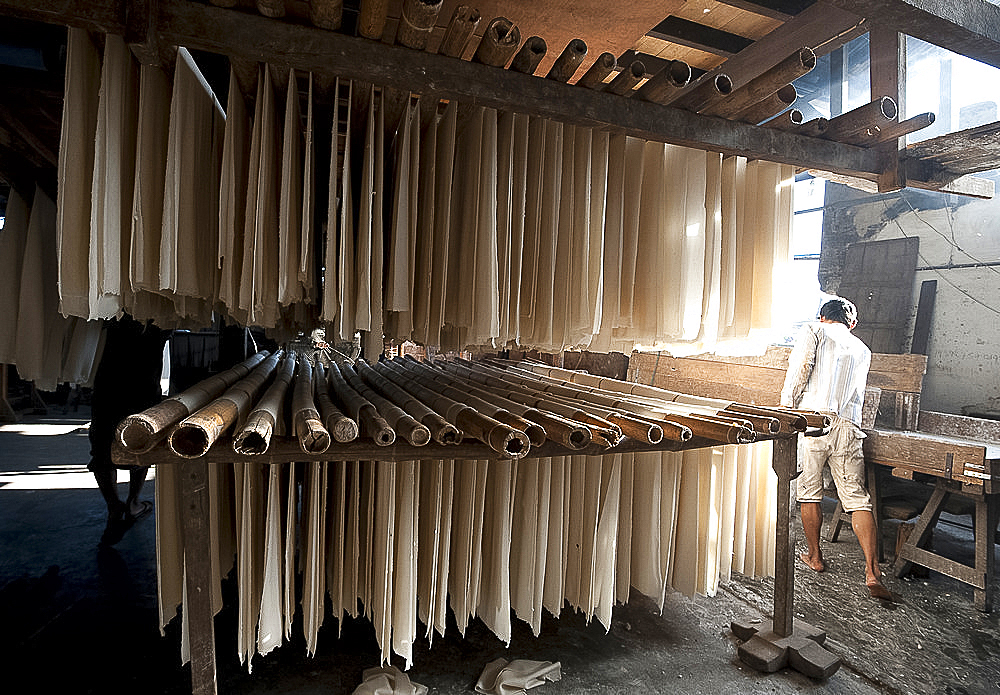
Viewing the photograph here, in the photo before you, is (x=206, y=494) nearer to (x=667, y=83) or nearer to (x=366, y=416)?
(x=366, y=416)

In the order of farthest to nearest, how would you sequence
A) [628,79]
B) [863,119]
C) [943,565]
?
[943,565], [863,119], [628,79]

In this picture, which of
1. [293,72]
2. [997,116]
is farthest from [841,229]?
[293,72]

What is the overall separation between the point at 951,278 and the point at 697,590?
6.39 meters

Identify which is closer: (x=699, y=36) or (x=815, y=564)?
(x=699, y=36)

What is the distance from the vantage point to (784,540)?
286 centimetres

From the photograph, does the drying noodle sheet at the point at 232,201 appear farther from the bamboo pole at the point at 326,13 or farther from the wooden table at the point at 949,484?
the wooden table at the point at 949,484

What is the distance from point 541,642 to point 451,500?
117 centimetres

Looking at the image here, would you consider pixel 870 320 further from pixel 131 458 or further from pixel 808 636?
pixel 131 458

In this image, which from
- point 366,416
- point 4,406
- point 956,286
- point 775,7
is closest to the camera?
point 366,416

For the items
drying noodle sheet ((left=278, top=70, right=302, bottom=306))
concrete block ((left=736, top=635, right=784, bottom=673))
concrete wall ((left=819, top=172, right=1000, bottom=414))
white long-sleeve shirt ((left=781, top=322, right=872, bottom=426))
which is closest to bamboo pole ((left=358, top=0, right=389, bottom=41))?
drying noodle sheet ((left=278, top=70, right=302, bottom=306))

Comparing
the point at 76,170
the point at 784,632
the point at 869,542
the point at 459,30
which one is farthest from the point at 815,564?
the point at 76,170

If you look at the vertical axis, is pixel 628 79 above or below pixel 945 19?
below

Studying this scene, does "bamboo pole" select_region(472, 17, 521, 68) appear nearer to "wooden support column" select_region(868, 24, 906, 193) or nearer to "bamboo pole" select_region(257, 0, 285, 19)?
"bamboo pole" select_region(257, 0, 285, 19)

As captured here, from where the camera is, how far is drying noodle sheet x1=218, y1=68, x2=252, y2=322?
1971 mm
